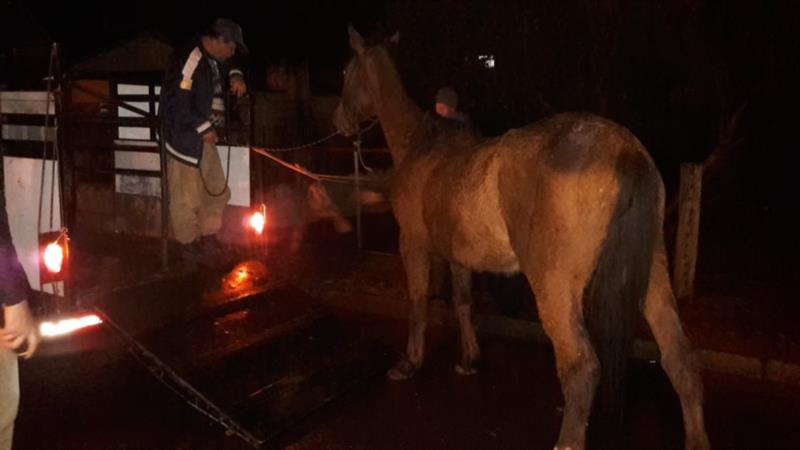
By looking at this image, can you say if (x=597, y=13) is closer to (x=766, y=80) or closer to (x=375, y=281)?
(x=766, y=80)

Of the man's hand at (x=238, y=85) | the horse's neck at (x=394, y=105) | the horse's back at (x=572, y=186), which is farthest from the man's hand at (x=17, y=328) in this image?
the man's hand at (x=238, y=85)

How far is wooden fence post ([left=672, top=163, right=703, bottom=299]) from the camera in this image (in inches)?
273

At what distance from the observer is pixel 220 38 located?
6.06 m

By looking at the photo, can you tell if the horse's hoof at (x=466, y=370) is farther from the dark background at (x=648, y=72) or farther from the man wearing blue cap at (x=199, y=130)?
the dark background at (x=648, y=72)

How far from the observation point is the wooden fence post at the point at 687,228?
6938 millimetres

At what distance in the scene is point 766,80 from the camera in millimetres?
10836

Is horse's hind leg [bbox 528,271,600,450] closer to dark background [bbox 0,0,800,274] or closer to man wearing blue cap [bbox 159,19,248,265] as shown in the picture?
man wearing blue cap [bbox 159,19,248,265]

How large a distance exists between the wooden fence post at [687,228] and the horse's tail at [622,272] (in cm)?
315

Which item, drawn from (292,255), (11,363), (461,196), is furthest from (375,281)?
(11,363)

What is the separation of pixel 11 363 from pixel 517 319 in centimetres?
467

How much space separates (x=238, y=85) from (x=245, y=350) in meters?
2.44

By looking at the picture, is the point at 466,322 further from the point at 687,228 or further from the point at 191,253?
the point at 687,228

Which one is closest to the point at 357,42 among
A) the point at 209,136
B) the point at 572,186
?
the point at 209,136

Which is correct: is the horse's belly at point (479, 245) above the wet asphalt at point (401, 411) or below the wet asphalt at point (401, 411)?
above
